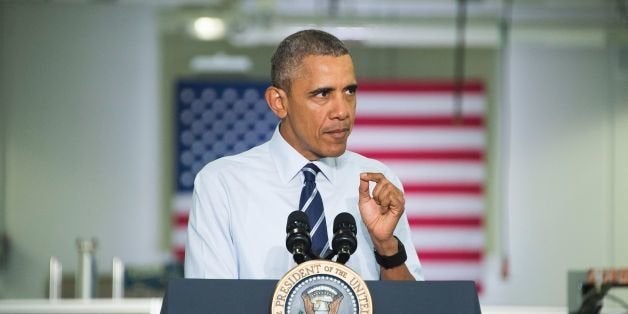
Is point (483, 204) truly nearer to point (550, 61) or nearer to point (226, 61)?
point (550, 61)

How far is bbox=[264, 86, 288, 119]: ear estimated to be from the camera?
240 cm

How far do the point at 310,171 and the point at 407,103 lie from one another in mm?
4861

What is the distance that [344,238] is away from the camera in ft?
6.69

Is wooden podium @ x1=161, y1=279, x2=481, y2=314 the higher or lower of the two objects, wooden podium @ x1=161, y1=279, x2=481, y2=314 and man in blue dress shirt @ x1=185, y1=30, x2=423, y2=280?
the lower

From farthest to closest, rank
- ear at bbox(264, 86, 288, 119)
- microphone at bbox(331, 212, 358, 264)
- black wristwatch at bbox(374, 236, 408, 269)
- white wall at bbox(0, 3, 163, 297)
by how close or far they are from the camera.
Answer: white wall at bbox(0, 3, 163, 297), ear at bbox(264, 86, 288, 119), black wristwatch at bbox(374, 236, 408, 269), microphone at bbox(331, 212, 358, 264)

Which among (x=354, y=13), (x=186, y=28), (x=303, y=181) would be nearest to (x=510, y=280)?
(x=354, y=13)

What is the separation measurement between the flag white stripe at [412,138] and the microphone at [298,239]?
515 cm

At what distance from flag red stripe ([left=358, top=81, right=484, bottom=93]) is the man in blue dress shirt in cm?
474

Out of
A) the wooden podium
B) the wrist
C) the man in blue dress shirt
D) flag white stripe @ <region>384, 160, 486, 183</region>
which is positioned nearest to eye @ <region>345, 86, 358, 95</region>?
the man in blue dress shirt

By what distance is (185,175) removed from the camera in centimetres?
717

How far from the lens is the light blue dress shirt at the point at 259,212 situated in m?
2.32

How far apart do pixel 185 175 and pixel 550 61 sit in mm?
2026

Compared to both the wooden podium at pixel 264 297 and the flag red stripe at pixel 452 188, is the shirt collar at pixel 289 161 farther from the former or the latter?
the flag red stripe at pixel 452 188

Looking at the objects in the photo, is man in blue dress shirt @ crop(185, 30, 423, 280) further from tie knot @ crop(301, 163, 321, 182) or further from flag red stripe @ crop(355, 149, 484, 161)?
flag red stripe @ crop(355, 149, 484, 161)
